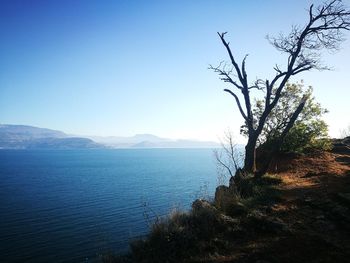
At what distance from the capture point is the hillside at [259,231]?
284 inches

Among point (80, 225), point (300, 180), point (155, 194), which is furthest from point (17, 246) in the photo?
point (155, 194)

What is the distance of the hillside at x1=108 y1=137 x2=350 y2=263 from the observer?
721 cm

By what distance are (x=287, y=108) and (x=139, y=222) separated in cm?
1756

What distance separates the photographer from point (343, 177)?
47.5 ft

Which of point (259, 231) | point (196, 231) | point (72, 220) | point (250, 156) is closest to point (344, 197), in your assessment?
point (259, 231)

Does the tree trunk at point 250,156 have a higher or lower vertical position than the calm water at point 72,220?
higher

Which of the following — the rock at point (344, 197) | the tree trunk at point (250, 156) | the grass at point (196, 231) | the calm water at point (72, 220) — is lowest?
the calm water at point (72, 220)

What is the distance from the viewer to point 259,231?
8766 millimetres

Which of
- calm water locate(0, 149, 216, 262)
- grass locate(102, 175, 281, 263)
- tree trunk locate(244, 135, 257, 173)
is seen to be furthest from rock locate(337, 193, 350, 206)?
tree trunk locate(244, 135, 257, 173)

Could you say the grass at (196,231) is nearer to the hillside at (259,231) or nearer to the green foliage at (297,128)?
the hillside at (259,231)

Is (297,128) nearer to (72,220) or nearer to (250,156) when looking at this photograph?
(250,156)

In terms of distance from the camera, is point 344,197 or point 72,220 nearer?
point 344,197

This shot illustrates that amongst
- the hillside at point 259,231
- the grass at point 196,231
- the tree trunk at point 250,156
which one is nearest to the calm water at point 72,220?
the grass at point 196,231

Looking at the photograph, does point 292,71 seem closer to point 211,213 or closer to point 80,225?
point 211,213
